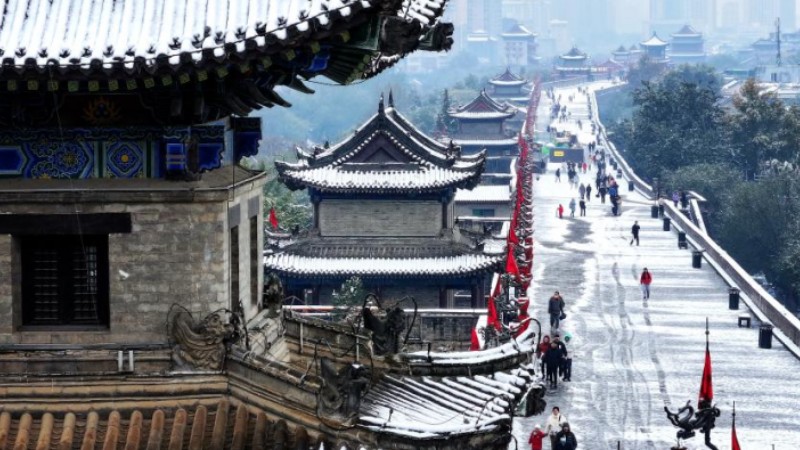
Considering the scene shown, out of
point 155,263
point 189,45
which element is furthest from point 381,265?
point 189,45

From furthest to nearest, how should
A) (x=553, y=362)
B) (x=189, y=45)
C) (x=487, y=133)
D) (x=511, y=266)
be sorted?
(x=487, y=133) < (x=511, y=266) < (x=553, y=362) < (x=189, y=45)

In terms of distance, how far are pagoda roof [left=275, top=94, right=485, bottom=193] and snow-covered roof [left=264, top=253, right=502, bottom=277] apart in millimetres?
2610

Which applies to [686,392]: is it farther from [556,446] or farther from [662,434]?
[556,446]

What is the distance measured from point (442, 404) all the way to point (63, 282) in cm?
416

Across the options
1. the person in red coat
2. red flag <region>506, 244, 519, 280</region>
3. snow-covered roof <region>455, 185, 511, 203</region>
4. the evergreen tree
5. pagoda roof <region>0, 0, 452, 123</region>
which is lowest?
the person in red coat

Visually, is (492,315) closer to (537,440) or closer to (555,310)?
(555,310)

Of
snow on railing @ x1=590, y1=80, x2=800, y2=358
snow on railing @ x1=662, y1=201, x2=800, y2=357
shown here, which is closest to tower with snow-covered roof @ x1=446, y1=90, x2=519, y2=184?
snow on railing @ x1=590, y1=80, x2=800, y2=358

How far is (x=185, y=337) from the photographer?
16781 mm

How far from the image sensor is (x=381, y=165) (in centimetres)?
6391

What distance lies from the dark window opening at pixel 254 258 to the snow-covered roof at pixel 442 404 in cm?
200

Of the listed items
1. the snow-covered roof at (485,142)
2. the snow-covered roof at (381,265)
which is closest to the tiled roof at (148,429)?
the snow-covered roof at (381,265)

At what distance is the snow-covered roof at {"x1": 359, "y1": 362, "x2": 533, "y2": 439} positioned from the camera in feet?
52.5

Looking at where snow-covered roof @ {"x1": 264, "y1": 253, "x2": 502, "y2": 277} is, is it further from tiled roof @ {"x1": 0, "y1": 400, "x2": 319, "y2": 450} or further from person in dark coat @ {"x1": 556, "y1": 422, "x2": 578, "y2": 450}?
tiled roof @ {"x1": 0, "y1": 400, "x2": 319, "y2": 450}

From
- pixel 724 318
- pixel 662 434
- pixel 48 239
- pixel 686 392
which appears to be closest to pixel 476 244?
pixel 724 318
